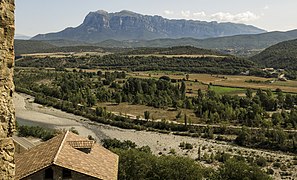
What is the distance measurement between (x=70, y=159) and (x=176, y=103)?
58.3 m

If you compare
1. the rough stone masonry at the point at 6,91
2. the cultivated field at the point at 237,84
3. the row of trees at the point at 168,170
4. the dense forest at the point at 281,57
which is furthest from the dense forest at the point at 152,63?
the rough stone masonry at the point at 6,91

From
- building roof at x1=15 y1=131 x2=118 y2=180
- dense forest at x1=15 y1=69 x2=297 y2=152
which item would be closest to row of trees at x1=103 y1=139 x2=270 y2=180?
building roof at x1=15 y1=131 x2=118 y2=180

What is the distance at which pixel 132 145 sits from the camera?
1657 inches

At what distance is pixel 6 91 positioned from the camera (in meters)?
5.34

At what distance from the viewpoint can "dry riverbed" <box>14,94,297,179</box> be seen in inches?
1629

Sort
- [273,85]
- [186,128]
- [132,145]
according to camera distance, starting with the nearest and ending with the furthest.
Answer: [132,145]
[186,128]
[273,85]

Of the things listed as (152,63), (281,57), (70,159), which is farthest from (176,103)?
(281,57)

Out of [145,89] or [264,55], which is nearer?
[145,89]

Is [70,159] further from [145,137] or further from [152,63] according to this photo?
[152,63]

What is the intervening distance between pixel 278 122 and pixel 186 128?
1321cm

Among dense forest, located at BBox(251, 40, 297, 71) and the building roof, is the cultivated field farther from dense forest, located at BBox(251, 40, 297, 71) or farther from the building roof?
the building roof

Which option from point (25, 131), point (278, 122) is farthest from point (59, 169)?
point (278, 122)

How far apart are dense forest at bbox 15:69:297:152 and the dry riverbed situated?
92.6 inches

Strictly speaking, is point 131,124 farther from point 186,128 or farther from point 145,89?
point 145,89
